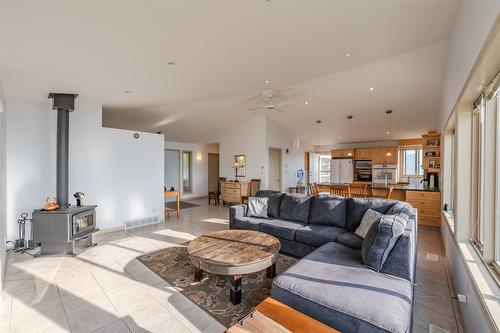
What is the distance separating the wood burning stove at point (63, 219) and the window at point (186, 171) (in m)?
5.54

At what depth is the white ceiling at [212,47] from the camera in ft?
6.82

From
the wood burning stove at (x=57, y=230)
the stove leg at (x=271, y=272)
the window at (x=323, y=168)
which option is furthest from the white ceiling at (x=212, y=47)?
the window at (x=323, y=168)

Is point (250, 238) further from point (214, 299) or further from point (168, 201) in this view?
point (168, 201)

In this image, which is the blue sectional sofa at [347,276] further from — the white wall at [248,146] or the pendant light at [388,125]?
the white wall at [248,146]

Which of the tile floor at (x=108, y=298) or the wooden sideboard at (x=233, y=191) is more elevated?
the wooden sideboard at (x=233, y=191)

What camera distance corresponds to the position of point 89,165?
4.79 meters

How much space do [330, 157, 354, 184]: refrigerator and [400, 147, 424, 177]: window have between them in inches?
67.8

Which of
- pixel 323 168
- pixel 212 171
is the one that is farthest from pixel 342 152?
pixel 212 171

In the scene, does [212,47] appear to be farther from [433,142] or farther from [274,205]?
[433,142]

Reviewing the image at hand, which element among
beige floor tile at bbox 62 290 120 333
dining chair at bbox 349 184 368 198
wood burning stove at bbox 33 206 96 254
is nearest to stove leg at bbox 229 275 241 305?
beige floor tile at bbox 62 290 120 333

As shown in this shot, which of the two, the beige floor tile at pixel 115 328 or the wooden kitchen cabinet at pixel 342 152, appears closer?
the beige floor tile at pixel 115 328

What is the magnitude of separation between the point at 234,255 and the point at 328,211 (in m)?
1.88

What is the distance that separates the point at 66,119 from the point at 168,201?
217 inches

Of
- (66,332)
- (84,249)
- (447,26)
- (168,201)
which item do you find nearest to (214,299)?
(66,332)
